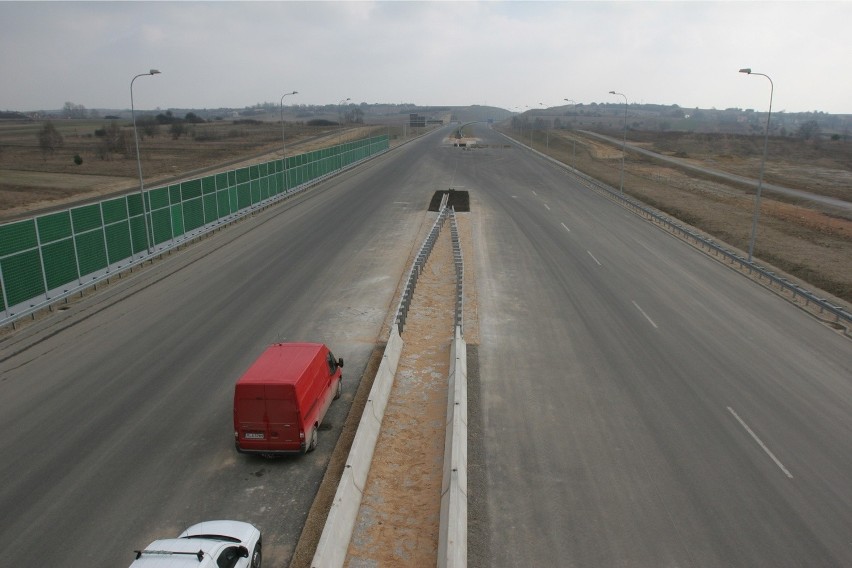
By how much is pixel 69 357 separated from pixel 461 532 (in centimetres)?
1345

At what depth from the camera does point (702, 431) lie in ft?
46.0

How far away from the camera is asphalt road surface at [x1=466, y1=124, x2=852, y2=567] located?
1047 centimetres

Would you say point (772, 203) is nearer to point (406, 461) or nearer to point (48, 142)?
point (406, 461)

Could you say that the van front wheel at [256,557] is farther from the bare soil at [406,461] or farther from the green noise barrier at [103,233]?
the green noise barrier at [103,233]

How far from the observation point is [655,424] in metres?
14.3

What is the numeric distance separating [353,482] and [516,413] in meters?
5.23

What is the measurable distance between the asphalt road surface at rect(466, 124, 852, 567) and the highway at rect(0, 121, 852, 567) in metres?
0.05

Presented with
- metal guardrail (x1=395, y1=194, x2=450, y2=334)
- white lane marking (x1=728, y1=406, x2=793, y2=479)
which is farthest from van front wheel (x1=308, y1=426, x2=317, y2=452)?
white lane marking (x1=728, y1=406, x2=793, y2=479)

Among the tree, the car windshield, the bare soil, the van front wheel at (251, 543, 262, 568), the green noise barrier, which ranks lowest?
the bare soil

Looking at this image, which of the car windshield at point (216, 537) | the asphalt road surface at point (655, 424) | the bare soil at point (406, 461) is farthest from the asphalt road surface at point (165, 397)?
the asphalt road surface at point (655, 424)

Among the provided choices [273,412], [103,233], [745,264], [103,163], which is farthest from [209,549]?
[103,163]

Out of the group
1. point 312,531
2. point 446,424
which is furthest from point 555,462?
point 312,531

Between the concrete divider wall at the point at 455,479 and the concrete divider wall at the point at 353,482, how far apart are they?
1582 mm

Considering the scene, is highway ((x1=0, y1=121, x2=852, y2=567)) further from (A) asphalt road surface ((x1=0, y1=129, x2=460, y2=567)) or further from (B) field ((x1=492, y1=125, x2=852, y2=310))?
(B) field ((x1=492, y1=125, x2=852, y2=310))
